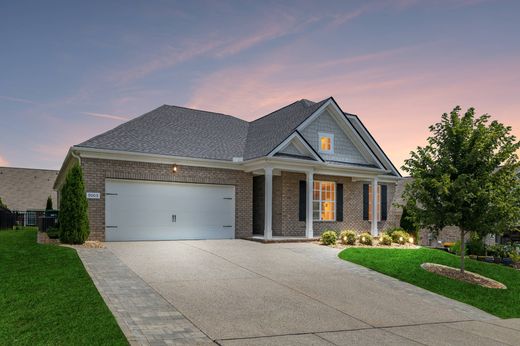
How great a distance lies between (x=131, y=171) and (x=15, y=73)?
718cm

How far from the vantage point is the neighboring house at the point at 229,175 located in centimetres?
1667

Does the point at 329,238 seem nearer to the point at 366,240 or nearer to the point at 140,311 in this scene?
the point at 366,240

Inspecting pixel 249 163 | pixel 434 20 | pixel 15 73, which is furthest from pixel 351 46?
pixel 15 73

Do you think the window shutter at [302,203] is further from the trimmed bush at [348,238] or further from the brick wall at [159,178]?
the trimmed bush at [348,238]

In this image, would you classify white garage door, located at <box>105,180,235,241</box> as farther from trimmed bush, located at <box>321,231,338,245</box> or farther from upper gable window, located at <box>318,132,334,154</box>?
upper gable window, located at <box>318,132,334,154</box>

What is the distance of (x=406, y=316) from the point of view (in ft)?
25.7

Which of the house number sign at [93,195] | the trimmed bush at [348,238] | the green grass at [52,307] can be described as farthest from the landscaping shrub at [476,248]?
the green grass at [52,307]

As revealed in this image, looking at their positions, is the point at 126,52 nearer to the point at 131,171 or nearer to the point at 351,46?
the point at 131,171

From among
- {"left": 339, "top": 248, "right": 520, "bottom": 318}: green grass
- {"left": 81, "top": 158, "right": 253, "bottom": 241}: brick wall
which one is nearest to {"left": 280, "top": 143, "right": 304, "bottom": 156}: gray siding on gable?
{"left": 81, "top": 158, "right": 253, "bottom": 241}: brick wall

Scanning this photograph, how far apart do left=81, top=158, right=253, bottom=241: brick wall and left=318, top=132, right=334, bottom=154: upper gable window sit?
13.6 ft

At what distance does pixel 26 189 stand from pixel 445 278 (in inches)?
1646

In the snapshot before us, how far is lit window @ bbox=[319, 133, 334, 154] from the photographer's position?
20.9 metres

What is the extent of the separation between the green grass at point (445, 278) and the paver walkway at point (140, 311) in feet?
22.6

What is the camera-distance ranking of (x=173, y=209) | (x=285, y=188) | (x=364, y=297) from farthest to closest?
(x=285, y=188), (x=173, y=209), (x=364, y=297)
